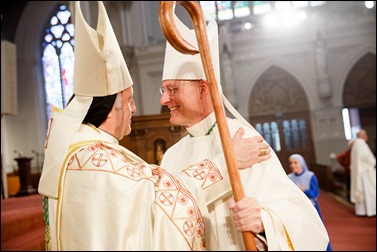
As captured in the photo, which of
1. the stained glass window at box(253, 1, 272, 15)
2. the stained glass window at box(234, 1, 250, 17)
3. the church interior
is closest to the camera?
the church interior

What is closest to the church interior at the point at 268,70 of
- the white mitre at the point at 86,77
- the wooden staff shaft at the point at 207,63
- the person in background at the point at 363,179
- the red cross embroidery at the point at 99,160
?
the person in background at the point at 363,179

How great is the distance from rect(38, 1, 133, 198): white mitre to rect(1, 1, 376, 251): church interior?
11.9 m

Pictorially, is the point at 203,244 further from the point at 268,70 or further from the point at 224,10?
the point at 224,10

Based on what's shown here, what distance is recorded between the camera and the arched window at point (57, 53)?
15.9 m

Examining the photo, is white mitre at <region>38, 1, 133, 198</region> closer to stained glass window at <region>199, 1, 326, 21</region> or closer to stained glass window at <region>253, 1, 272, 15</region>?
stained glass window at <region>199, 1, 326, 21</region>

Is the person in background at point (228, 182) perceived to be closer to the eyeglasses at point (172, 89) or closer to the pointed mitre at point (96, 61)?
the eyeglasses at point (172, 89)

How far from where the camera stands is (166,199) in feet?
4.45

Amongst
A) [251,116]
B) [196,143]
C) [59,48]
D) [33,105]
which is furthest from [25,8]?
[196,143]

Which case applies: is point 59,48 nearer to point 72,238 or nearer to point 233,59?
point 233,59

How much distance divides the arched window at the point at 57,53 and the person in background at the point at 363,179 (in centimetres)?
1032

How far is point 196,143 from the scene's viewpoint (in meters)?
1.86

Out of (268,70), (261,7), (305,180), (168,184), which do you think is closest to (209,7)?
(261,7)

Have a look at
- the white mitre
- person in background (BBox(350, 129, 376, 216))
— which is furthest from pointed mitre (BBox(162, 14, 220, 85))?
person in background (BBox(350, 129, 376, 216))

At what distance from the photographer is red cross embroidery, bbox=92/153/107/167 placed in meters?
1.37
